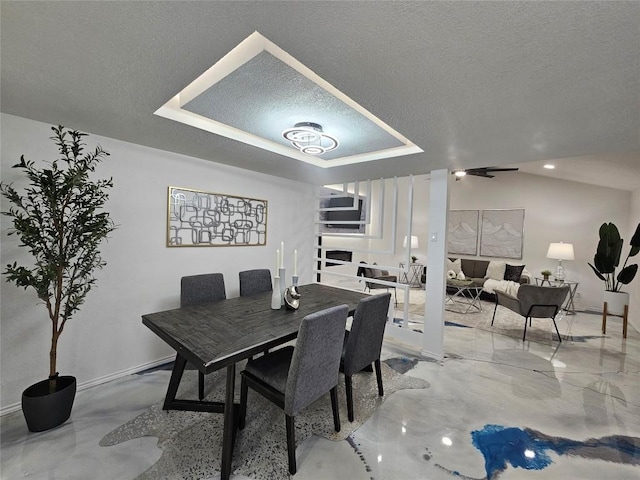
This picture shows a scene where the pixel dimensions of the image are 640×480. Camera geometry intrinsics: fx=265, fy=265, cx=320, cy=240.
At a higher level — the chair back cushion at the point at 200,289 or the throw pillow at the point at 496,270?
the chair back cushion at the point at 200,289

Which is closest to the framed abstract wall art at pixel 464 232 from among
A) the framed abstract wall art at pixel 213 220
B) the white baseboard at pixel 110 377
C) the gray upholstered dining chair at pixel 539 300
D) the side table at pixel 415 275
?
the side table at pixel 415 275

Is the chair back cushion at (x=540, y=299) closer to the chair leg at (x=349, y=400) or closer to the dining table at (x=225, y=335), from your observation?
the dining table at (x=225, y=335)

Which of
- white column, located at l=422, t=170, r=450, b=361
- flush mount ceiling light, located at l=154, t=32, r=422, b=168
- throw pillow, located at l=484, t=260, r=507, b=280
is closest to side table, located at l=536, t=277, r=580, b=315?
throw pillow, located at l=484, t=260, r=507, b=280

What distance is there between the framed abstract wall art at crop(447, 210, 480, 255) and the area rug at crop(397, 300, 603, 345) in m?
2.09

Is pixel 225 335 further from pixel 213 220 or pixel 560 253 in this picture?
pixel 560 253

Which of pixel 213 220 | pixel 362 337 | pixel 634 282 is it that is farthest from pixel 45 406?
pixel 634 282

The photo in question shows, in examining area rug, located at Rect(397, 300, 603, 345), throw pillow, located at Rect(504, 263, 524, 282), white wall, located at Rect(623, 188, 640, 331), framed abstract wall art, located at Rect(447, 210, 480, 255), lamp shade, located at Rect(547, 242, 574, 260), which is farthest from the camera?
framed abstract wall art, located at Rect(447, 210, 480, 255)

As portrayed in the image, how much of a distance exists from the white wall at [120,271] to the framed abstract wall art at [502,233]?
6.20 metres

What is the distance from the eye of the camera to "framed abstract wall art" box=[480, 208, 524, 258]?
6.29 m

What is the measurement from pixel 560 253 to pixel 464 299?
202 cm

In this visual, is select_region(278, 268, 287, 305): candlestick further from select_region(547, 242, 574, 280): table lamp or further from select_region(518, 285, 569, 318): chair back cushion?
select_region(547, 242, 574, 280): table lamp

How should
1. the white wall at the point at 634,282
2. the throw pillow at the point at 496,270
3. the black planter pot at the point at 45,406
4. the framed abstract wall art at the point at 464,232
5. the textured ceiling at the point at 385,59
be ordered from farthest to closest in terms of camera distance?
the framed abstract wall art at the point at 464,232 → the throw pillow at the point at 496,270 → the white wall at the point at 634,282 → the black planter pot at the point at 45,406 → the textured ceiling at the point at 385,59

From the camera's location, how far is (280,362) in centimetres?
194

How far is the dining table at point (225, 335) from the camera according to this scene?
1504 mm
